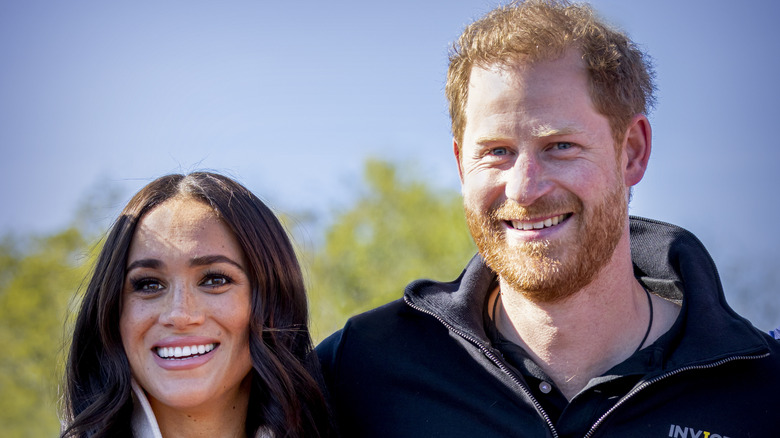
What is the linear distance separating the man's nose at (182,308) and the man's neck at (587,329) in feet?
3.89

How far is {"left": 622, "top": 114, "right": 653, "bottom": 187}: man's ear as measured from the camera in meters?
2.94

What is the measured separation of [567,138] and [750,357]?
37.7 inches

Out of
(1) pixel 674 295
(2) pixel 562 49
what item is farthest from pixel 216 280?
(1) pixel 674 295

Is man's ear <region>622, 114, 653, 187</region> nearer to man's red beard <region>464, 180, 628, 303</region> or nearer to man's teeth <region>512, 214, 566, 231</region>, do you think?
man's red beard <region>464, 180, 628, 303</region>

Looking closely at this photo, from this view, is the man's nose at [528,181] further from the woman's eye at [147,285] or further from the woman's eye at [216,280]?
the woman's eye at [147,285]

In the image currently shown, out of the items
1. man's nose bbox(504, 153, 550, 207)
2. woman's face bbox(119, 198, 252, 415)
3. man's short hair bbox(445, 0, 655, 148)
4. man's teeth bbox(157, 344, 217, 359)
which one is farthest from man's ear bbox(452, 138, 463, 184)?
man's teeth bbox(157, 344, 217, 359)

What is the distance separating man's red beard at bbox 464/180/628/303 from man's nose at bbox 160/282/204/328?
1130 millimetres

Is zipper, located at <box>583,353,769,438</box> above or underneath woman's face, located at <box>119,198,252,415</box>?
underneath

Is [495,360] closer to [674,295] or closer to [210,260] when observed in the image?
[674,295]

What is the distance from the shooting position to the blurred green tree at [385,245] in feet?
71.5

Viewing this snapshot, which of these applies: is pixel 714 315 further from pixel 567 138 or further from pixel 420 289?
pixel 420 289

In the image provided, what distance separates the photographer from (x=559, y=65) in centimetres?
281

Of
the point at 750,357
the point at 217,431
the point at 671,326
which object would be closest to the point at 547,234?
the point at 671,326

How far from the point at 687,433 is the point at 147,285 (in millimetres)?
1930
